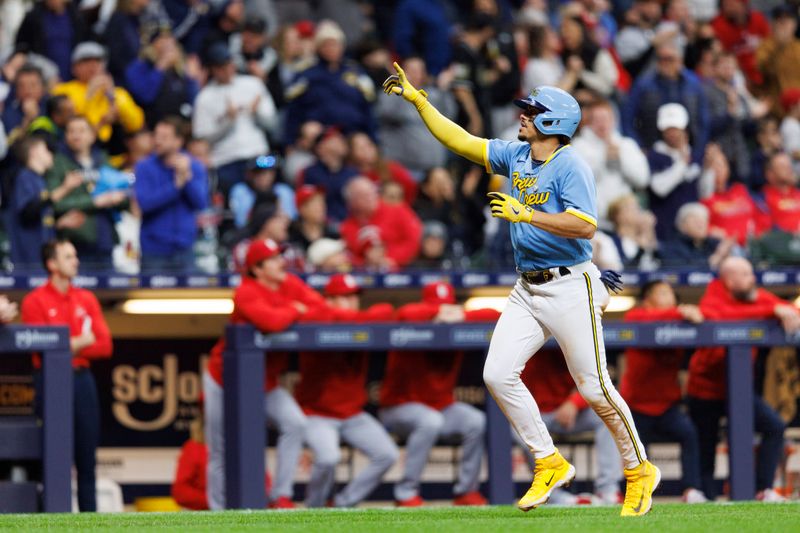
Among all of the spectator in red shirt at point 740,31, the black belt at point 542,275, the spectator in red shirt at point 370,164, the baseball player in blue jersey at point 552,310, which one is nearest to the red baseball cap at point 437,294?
the spectator in red shirt at point 370,164

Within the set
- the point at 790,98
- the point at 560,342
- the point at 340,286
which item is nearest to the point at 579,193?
the point at 560,342

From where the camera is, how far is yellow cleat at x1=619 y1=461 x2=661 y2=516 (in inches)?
312

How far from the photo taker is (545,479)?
7.85 metres

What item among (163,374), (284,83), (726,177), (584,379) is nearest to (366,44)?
(284,83)

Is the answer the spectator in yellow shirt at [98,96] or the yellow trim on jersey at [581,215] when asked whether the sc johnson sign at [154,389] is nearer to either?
the spectator in yellow shirt at [98,96]

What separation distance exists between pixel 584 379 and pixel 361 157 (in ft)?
18.9

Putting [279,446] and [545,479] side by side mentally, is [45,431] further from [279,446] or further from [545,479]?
[545,479]

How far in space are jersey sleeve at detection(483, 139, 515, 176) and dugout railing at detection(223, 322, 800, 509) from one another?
2.45 m

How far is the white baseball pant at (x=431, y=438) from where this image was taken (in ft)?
34.2

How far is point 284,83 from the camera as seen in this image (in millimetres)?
14234

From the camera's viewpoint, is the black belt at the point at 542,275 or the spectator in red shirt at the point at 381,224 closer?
the black belt at the point at 542,275

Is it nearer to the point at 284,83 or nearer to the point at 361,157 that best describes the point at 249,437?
the point at 361,157

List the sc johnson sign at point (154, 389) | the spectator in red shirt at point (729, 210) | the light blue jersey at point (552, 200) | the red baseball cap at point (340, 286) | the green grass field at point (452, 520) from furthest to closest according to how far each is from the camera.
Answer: the spectator in red shirt at point (729, 210)
the sc johnson sign at point (154, 389)
the red baseball cap at point (340, 286)
the light blue jersey at point (552, 200)
the green grass field at point (452, 520)

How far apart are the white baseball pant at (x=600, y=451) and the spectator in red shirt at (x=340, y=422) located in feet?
2.81
